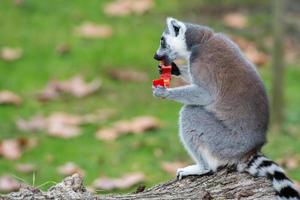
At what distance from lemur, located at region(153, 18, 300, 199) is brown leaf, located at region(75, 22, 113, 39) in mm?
5766

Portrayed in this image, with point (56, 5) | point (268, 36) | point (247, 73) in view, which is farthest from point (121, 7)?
point (247, 73)

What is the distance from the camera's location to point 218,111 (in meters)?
5.77

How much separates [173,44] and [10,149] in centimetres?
328

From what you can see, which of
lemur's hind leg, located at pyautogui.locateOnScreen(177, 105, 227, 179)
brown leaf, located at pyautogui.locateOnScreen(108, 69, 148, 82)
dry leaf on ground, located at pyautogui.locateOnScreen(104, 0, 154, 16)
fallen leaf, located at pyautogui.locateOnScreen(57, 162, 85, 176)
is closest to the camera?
lemur's hind leg, located at pyautogui.locateOnScreen(177, 105, 227, 179)

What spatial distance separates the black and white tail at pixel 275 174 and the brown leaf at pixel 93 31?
649 cm

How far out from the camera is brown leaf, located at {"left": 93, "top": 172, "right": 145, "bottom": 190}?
8008 millimetres

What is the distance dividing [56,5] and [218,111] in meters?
7.49

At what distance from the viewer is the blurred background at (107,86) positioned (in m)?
8.76

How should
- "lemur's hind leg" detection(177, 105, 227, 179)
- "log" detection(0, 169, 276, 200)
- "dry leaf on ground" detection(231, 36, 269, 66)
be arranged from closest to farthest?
1. "log" detection(0, 169, 276, 200)
2. "lemur's hind leg" detection(177, 105, 227, 179)
3. "dry leaf on ground" detection(231, 36, 269, 66)

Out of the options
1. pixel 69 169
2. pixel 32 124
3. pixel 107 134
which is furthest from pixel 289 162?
pixel 32 124

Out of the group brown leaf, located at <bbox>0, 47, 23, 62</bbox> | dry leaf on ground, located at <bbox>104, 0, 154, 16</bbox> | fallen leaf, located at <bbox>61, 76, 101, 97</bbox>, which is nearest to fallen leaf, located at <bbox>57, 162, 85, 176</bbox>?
fallen leaf, located at <bbox>61, 76, 101, 97</bbox>

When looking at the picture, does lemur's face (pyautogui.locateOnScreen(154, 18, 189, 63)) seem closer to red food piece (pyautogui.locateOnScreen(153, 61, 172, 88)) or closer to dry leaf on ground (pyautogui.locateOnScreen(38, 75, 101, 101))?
red food piece (pyautogui.locateOnScreen(153, 61, 172, 88))

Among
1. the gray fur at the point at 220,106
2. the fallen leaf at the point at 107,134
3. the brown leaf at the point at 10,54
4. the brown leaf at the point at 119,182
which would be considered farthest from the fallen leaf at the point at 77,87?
the gray fur at the point at 220,106

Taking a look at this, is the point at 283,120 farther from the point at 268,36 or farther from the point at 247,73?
the point at 247,73
